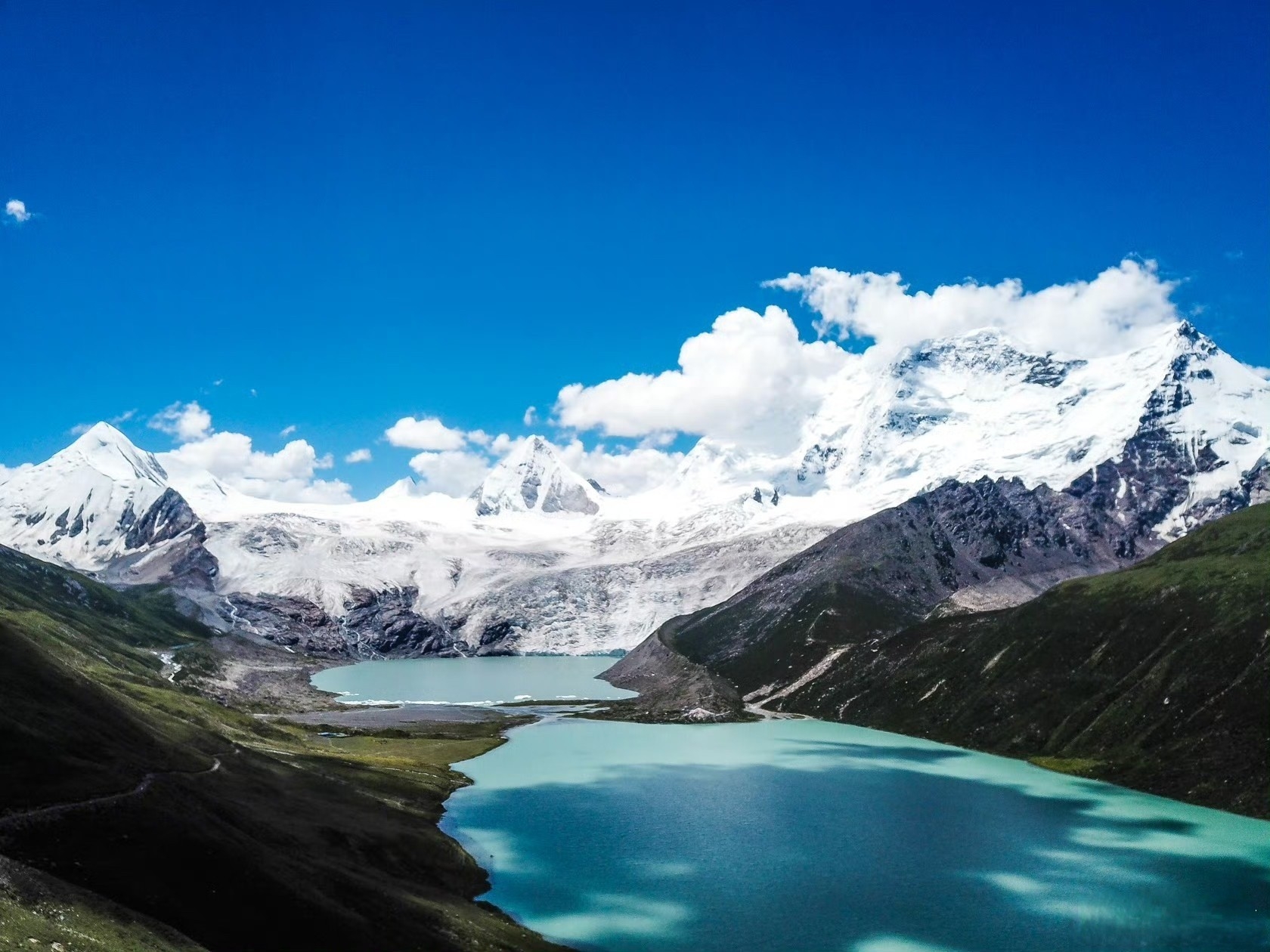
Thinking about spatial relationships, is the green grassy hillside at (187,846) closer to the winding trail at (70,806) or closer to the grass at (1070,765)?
the winding trail at (70,806)

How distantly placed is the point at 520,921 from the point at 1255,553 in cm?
14218

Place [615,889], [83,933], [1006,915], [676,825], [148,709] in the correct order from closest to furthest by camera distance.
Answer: [83,933], [1006,915], [615,889], [148,709], [676,825]

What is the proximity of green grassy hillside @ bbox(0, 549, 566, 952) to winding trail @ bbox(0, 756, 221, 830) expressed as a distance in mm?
132

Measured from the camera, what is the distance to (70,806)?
196 ft

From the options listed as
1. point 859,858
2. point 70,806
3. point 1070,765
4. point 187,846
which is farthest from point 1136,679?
point 70,806

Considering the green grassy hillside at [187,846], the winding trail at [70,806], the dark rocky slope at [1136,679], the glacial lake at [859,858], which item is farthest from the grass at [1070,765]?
the winding trail at [70,806]

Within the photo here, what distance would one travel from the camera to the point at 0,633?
7719 centimetres

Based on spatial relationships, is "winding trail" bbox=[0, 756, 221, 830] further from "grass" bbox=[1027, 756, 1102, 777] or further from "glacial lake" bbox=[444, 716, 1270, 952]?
"grass" bbox=[1027, 756, 1102, 777]

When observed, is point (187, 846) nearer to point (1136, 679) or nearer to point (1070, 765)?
point (1070, 765)

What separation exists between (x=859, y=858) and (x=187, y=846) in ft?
201

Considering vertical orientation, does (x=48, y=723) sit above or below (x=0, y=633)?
below

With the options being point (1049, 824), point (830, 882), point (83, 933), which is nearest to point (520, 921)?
point (830, 882)

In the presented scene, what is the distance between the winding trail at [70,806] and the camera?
5541cm

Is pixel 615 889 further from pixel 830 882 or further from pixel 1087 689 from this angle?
pixel 1087 689
